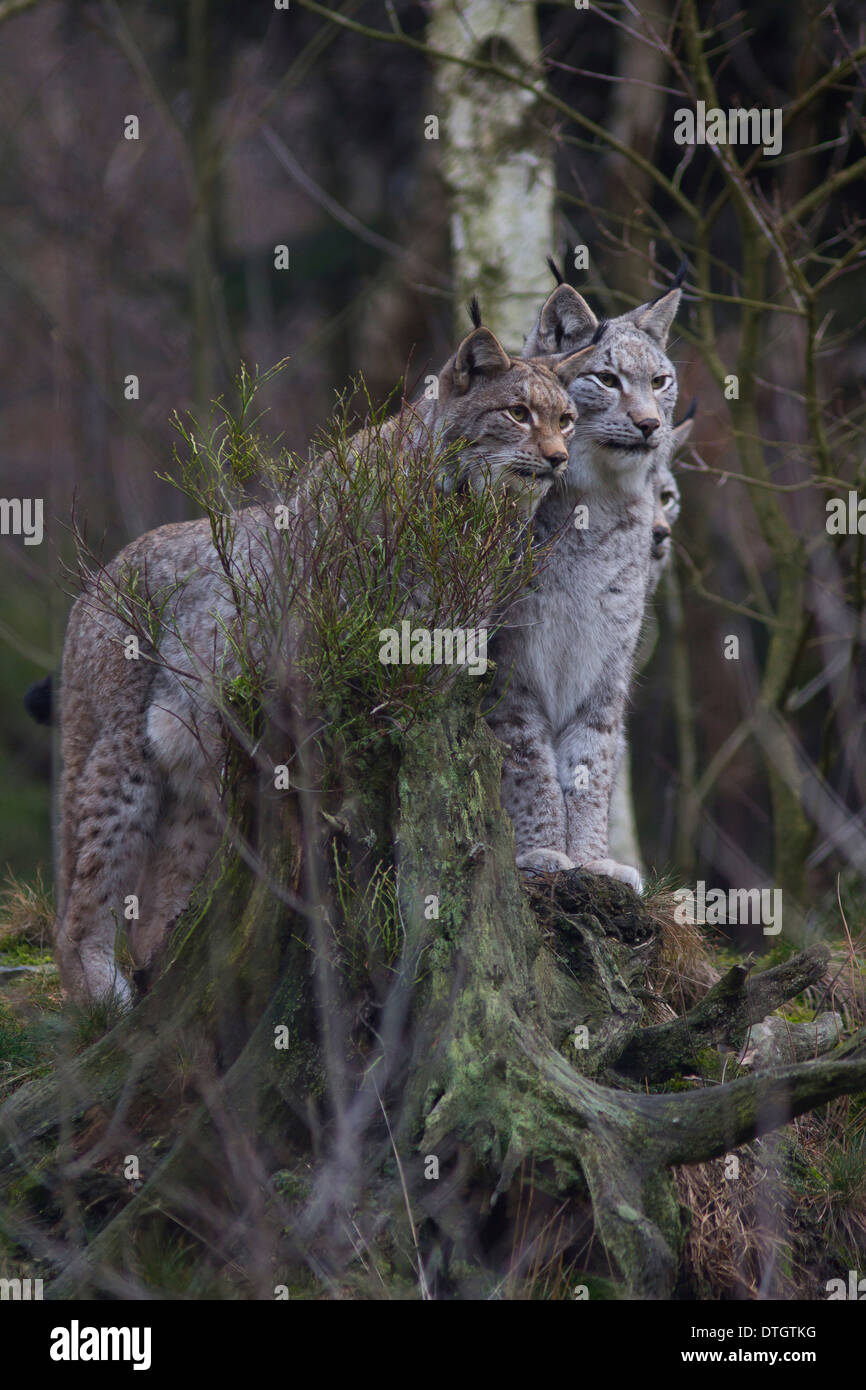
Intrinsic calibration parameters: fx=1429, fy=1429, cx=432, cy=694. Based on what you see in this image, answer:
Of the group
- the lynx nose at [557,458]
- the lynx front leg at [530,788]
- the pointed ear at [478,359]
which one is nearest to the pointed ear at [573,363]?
the pointed ear at [478,359]

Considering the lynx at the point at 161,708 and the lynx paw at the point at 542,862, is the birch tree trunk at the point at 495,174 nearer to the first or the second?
the lynx at the point at 161,708

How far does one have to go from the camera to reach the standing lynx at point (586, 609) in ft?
19.1

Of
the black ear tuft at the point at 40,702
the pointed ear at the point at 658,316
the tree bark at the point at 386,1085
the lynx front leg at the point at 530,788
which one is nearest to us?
the tree bark at the point at 386,1085

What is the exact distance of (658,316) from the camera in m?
6.35

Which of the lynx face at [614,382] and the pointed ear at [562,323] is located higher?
the pointed ear at [562,323]

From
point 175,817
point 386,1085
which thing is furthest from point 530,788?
point 386,1085

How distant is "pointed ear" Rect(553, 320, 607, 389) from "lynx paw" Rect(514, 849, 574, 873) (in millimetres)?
1938

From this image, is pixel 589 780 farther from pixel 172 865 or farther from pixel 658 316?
pixel 658 316

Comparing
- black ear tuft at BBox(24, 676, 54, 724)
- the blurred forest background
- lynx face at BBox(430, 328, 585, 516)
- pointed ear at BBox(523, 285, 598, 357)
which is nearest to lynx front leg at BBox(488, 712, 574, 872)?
lynx face at BBox(430, 328, 585, 516)

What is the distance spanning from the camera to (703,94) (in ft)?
25.6

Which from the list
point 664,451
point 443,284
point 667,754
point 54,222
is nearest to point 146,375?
point 54,222

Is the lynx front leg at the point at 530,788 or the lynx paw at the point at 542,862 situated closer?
the lynx paw at the point at 542,862

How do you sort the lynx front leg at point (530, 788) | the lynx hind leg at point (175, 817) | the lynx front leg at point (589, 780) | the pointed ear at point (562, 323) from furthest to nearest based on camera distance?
the pointed ear at point (562, 323), the lynx front leg at point (589, 780), the lynx front leg at point (530, 788), the lynx hind leg at point (175, 817)

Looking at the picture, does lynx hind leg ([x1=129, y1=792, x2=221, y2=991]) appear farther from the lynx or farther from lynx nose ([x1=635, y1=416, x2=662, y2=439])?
lynx nose ([x1=635, y1=416, x2=662, y2=439])
